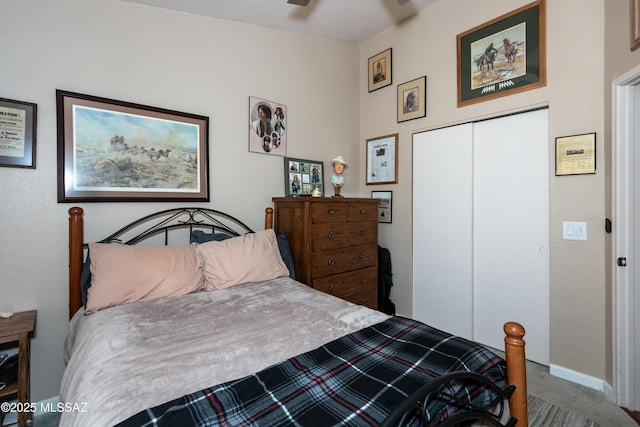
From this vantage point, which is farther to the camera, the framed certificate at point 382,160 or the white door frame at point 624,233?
the framed certificate at point 382,160

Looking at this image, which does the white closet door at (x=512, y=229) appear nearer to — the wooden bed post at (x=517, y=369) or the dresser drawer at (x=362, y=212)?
the dresser drawer at (x=362, y=212)

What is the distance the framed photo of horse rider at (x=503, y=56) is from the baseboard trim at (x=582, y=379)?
7.00ft

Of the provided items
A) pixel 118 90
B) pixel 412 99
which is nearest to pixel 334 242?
pixel 412 99

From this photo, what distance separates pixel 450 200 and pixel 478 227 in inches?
13.9

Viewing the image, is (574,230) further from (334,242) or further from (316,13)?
(316,13)

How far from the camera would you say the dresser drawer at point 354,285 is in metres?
2.56

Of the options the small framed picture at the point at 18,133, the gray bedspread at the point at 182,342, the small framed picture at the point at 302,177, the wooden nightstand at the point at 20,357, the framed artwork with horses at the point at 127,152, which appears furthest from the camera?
the small framed picture at the point at 302,177

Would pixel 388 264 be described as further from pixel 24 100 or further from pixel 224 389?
pixel 24 100

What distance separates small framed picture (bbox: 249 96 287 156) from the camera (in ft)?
8.89

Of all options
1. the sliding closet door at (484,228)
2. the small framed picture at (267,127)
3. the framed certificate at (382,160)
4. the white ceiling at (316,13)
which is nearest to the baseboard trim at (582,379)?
the sliding closet door at (484,228)

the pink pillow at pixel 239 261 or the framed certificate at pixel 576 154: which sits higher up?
the framed certificate at pixel 576 154

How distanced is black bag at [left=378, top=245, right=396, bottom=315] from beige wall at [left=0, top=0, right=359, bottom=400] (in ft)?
4.42

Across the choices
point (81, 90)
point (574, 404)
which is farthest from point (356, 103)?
point (574, 404)

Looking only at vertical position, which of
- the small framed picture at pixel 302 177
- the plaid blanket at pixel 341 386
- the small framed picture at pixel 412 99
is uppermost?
the small framed picture at pixel 412 99
